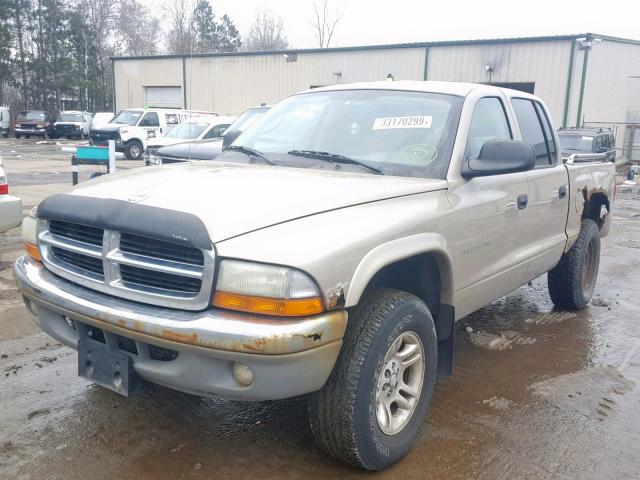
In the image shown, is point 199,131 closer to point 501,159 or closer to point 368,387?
point 501,159

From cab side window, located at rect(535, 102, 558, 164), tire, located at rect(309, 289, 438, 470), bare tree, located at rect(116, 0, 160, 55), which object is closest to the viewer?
tire, located at rect(309, 289, 438, 470)

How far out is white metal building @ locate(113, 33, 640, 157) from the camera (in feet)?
→ 70.3

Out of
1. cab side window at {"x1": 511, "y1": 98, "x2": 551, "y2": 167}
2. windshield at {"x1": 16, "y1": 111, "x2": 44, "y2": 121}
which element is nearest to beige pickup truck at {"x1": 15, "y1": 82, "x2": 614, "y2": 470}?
cab side window at {"x1": 511, "y1": 98, "x2": 551, "y2": 167}

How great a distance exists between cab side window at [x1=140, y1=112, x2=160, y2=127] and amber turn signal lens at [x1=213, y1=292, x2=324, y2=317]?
20702 mm

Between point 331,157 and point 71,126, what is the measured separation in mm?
33526

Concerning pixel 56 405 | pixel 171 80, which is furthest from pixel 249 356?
pixel 171 80

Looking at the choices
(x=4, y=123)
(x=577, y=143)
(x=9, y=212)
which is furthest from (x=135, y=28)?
(x=9, y=212)

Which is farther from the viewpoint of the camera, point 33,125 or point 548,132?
point 33,125

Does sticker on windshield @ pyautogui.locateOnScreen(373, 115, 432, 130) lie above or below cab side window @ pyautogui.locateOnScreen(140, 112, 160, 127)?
above

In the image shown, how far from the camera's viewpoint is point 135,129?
21.4 metres

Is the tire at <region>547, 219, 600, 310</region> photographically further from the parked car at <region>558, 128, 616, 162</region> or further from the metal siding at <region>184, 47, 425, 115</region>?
the metal siding at <region>184, 47, 425, 115</region>

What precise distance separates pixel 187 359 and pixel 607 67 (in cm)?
2382

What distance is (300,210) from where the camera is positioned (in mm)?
2576

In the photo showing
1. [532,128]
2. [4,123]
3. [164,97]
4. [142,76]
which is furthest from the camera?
[4,123]
